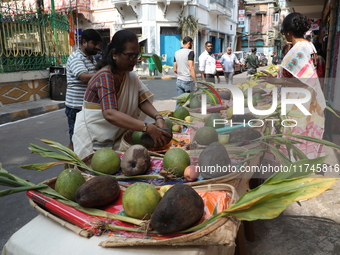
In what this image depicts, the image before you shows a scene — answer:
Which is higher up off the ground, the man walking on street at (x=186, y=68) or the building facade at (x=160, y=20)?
the building facade at (x=160, y=20)

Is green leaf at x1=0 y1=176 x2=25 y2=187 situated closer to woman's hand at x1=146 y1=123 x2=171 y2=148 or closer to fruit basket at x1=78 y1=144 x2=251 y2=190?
fruit basket at x1=78 y1=144 x2=251 y2=190

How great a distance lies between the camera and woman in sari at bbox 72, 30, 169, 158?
1.97 meters

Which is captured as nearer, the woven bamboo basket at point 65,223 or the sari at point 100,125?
the woven bamboo basket at point 65,223

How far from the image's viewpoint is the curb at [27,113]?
265 inches

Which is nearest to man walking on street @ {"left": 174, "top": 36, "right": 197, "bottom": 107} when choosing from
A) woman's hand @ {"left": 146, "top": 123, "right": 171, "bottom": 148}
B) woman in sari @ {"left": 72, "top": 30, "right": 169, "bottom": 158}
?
woman in sari @ {"left": 72, "top": 30, "right": 169, "bottom": 158}

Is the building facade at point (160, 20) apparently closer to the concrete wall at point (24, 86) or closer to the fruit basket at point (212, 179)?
the concrete wall at point (24, 86)

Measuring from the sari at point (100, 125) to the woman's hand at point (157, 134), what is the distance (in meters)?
0.32

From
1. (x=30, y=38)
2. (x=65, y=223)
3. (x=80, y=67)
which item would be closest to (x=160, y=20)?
(x=30, y=38)

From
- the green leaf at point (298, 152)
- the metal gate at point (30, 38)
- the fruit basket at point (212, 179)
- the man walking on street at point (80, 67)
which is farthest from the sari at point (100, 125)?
the metal gate at point (30, 38)

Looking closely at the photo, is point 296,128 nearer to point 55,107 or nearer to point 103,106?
point 103,106

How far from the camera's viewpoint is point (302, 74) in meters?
2.64

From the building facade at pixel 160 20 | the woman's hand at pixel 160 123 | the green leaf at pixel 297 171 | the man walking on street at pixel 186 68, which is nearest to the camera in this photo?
the green leaf at pixel 297 171

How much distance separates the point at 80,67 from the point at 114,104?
1210mm

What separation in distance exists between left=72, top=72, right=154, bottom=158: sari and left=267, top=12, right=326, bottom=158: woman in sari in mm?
1328
